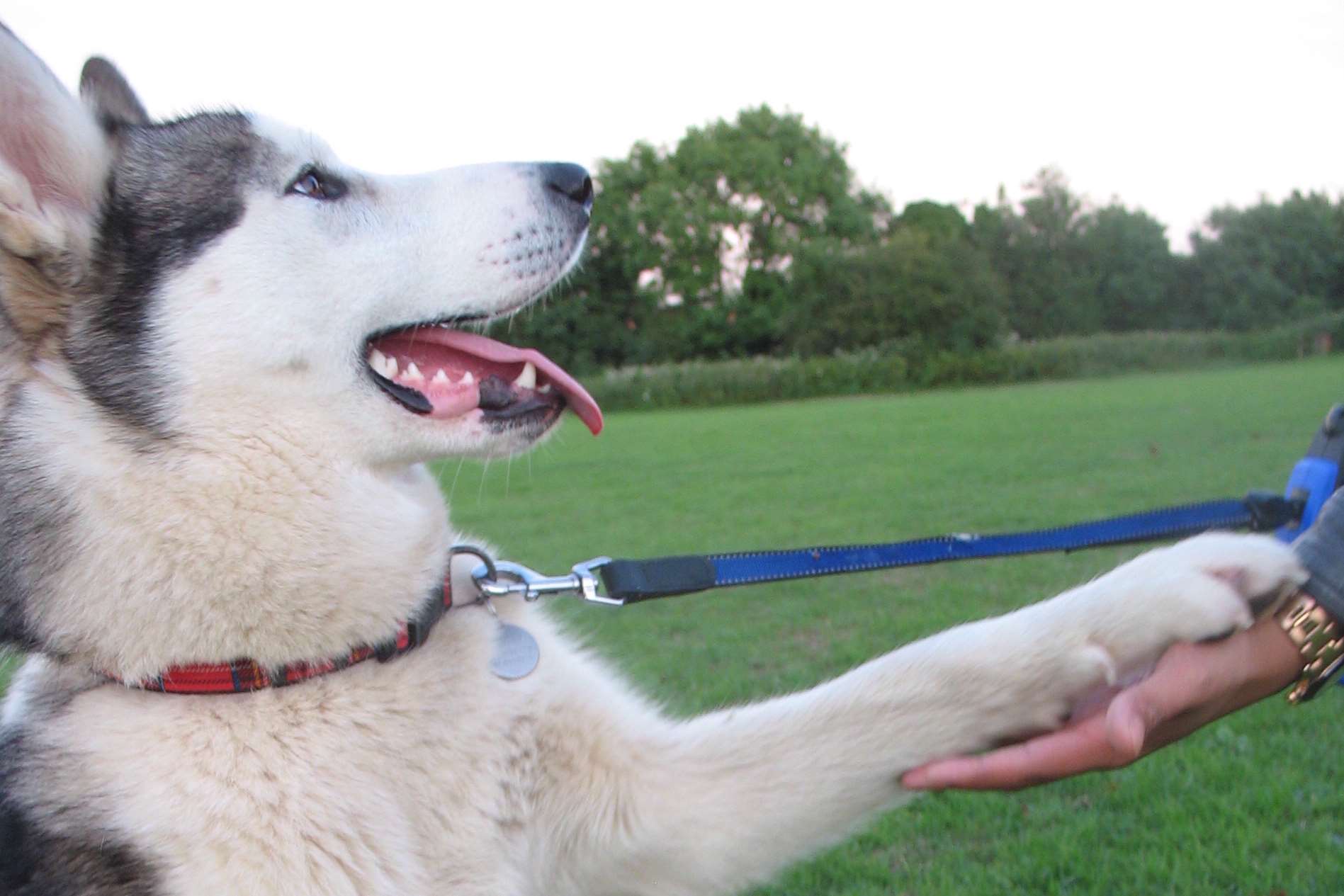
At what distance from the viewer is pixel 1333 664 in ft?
6.16

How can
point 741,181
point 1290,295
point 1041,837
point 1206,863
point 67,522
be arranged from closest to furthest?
point 67,522, point 1206,863, point 1041,837, point 1290,295, point 741,181

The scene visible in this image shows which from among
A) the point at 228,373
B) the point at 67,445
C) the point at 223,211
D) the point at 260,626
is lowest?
the point at 260,626

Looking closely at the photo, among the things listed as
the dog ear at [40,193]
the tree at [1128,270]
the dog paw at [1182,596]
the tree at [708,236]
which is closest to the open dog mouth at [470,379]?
the dog ear at [40,193]

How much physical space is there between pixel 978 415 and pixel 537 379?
18.6 meters

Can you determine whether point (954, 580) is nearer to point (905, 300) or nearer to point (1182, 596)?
point (1182, 596)

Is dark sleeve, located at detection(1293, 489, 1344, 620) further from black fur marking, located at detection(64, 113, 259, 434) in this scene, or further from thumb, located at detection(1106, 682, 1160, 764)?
black fur marking, located at detection(64, 113, 259, 434)

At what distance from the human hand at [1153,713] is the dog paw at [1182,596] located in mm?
39

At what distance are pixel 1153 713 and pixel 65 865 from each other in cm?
195

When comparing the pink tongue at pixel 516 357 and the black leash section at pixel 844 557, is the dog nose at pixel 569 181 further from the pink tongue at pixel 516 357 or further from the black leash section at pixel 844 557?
the black leash section at pixel 844 557

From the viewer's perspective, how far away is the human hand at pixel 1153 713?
174cm

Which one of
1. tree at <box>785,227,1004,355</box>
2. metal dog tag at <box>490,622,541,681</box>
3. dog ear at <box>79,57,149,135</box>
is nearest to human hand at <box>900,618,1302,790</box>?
metal dog tag at <box>490,622,541,681</box>

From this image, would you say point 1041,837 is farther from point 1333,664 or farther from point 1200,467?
point 1200,467

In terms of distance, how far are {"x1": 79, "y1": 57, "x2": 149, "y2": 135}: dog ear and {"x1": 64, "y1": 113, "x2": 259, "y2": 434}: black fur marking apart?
0.25m

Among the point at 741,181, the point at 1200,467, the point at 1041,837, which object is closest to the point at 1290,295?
the point at 741,181
